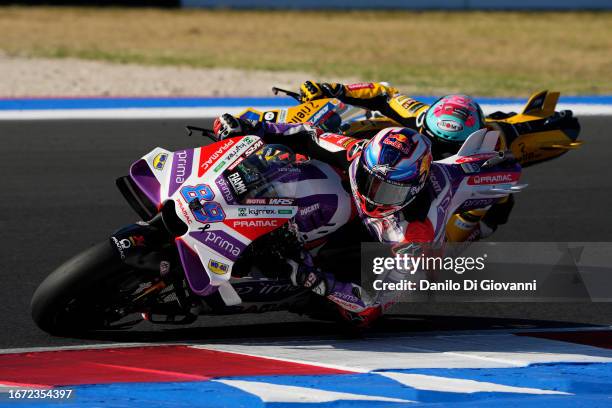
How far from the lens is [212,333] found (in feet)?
19.7

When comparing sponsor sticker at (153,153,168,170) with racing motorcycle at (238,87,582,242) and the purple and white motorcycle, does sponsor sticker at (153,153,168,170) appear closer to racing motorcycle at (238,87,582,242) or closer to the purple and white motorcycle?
the purple and white motorcycle

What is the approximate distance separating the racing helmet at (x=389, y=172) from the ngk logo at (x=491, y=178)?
47cm

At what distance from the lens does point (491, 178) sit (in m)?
6.08

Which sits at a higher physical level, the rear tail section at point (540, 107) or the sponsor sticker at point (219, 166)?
the rear tail section at point (540, 107)

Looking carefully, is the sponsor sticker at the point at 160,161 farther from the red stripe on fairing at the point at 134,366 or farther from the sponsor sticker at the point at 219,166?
the red stripe on fairing at the point at 134,366

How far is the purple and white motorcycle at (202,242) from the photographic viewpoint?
5402mm

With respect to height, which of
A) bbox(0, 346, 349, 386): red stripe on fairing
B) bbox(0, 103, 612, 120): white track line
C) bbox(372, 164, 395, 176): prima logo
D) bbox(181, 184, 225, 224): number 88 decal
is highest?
bbox(0, 103, 612, 120): white track line

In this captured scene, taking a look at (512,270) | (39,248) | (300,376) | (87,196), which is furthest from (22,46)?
(300,376)

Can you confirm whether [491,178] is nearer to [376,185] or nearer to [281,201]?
[376,185]

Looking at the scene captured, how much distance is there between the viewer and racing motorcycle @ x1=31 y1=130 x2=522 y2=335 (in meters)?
5.40

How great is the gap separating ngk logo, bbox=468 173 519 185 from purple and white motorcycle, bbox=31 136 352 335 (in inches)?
27.3

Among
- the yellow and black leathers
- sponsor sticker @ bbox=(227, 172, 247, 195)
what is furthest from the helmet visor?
the yellow and black leathers

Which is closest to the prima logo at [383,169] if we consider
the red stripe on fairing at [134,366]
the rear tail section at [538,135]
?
the red stripe on fairing at [134,366]

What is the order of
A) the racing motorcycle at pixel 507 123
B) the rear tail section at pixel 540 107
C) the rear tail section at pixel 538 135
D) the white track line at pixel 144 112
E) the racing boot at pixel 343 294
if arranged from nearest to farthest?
the racing boot at pixel 343 294, the racing motorcycle at pixel 507 123, the rear tail section at pixel 538 135, the rear tail section at pixel 540 107, the white track line at pixel 144 112
